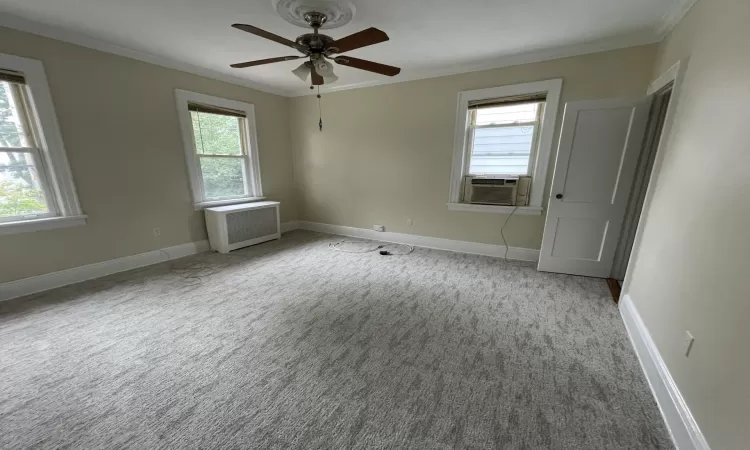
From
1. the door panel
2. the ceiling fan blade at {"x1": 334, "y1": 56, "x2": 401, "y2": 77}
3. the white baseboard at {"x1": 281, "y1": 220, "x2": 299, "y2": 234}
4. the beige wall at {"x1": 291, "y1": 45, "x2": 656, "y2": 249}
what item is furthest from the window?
the white baseboard at {"x1": 281, "y1": 220, "x2": 299, "y2": 234}

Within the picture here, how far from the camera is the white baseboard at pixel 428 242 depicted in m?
3.47

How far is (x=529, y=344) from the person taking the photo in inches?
73.7

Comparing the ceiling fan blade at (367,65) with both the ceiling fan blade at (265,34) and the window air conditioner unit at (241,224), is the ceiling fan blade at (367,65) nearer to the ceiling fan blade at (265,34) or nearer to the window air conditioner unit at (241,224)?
the ceiling fan blade at (265,34)

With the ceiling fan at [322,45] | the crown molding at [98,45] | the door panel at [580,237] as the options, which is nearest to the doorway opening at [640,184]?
the door panel at [580,237]

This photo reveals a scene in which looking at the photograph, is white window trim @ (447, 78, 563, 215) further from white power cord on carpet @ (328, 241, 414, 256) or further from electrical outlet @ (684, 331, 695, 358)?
electrical outlet @ (684, 331, 695, 358)

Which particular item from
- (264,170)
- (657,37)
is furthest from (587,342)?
(264,170)

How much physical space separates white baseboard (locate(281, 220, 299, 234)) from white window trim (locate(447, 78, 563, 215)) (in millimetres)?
2958

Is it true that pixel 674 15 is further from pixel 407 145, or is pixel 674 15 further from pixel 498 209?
pixel 407 145

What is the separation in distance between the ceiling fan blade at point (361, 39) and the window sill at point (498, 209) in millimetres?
2448

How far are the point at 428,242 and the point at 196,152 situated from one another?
3510 millimetres

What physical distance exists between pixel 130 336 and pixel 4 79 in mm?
2493

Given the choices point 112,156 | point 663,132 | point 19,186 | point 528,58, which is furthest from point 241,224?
point 663,132

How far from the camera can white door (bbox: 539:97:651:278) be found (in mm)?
2568

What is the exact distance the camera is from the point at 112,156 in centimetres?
290
